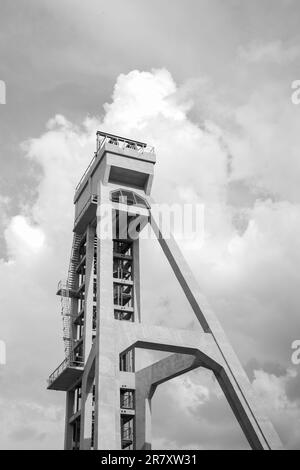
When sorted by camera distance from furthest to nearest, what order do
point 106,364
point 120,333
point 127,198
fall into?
point 127,198, point 120,333, point 106,364

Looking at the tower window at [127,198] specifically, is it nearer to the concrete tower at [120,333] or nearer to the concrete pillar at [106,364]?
the concrete tower at [120,333]

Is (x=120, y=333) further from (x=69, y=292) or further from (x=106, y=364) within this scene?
(x=69, y=292)

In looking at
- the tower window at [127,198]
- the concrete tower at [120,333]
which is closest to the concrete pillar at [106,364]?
the concrete tower at [120,333]

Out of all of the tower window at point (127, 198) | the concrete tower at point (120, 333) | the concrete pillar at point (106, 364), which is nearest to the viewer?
the concrete pillar at point (106, 364)

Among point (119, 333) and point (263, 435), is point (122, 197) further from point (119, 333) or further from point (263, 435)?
point (263, 435)

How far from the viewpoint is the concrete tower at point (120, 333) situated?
30.1 metres

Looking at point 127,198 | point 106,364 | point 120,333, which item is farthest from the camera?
point 127,198

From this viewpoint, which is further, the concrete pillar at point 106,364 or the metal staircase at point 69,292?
the metal staircase at point 69,292

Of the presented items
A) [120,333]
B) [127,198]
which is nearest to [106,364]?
[120,333]

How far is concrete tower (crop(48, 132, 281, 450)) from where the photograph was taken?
30100 millimetres

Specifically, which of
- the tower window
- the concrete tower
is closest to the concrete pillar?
the concrete tower

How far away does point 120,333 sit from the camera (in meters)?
30.9

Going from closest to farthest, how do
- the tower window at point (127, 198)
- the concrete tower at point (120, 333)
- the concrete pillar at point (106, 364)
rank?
the concrete pillar at point (106, 364), the concrete tower at point (120, 333), the tower window at point (127, 198)
